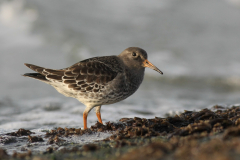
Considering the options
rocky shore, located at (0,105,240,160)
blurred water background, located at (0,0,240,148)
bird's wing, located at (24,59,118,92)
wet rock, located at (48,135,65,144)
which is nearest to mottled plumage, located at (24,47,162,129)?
bird's wing, located at (24,59,118,92)

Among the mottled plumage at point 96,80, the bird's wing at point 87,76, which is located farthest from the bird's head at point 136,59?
the bird's wing at point 87,76

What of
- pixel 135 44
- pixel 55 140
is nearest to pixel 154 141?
pixel 55 140

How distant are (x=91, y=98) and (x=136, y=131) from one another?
5.84 feet

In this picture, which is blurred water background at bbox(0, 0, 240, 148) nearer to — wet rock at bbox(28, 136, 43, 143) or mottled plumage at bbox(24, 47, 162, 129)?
mottled plumage at bbox(24, 47, 162, 129)

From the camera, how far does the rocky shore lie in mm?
2744

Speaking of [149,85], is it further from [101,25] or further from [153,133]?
[153,133]

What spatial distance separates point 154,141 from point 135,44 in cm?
1374

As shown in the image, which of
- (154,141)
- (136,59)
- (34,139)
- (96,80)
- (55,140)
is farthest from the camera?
(136,59)

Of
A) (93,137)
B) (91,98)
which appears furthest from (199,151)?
(91,98)

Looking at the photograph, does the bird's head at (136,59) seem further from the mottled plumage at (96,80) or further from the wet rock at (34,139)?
the wet rock at (34,139)

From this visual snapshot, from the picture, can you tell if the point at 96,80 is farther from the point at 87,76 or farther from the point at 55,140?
the point at 55,140

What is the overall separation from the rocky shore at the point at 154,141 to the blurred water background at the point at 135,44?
4289mm

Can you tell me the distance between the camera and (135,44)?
56.9 ft

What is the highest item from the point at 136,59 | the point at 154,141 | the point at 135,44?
the point at 135,44
